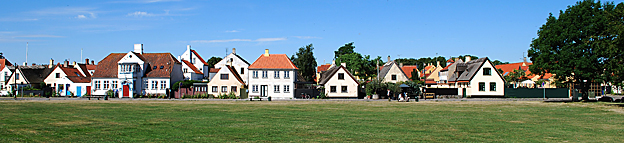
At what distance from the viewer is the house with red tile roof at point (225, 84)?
202 feet

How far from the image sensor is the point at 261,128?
18.9 m

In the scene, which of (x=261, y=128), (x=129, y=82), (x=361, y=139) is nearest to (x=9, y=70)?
(x=129, y=82)

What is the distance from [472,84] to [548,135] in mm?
49936

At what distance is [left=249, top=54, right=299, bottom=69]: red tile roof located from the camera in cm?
6179

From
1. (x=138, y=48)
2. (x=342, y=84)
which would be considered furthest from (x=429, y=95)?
(x=138, y=48)

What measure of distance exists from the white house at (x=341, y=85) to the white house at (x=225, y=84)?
10820mm

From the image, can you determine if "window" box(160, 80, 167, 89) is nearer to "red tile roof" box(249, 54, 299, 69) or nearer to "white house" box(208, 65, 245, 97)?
"white house" box(208, 65, 245, 97)

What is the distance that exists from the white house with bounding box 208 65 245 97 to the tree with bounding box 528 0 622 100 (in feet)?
113

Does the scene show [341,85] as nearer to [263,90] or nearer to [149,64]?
[263,90]

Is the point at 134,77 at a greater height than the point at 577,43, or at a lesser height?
lesser

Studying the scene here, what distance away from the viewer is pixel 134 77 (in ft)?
210

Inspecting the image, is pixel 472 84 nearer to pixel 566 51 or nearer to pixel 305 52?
pixel 566 51

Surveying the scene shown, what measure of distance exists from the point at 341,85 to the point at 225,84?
14.3m

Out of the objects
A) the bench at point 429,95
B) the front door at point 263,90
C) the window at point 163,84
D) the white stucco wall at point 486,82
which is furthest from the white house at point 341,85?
the window at point 163,84
